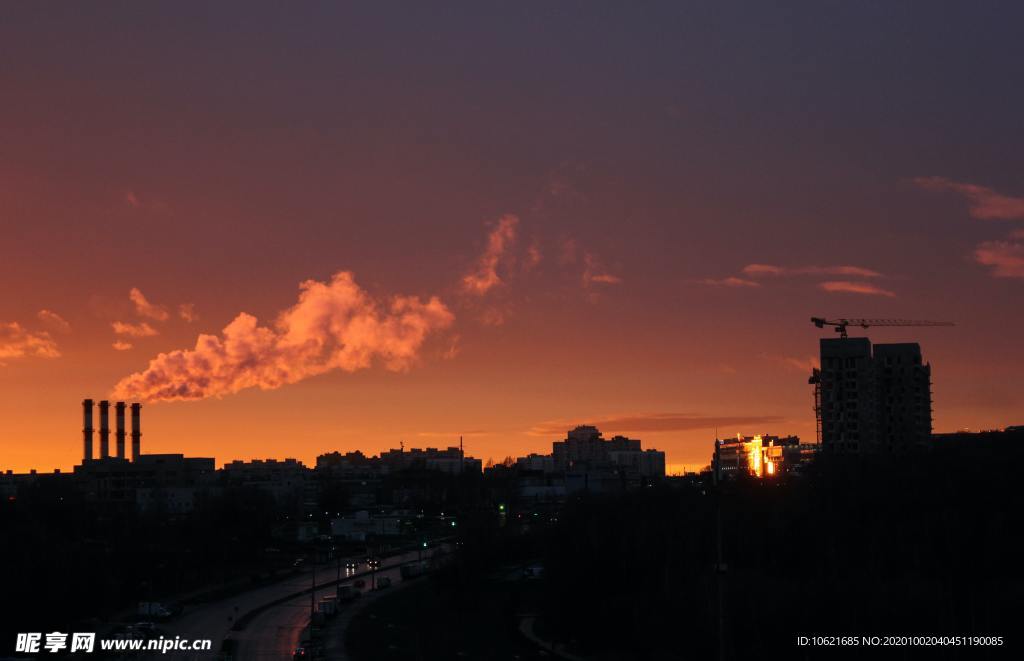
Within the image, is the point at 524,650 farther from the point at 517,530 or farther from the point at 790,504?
the point at 517,530

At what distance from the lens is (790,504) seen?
8525cm

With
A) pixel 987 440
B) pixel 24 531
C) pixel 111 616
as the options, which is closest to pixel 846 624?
pixel 111 616

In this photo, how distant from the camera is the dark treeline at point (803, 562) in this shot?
5891 centimetres

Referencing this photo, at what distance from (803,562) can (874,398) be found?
86.2m

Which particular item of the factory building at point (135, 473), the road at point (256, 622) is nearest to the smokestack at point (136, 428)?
the factory building at point (135, 473)

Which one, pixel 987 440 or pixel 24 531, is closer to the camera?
pixel 24 531

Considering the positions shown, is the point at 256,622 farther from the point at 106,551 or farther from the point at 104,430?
the point at 104,430

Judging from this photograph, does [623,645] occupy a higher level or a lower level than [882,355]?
lower

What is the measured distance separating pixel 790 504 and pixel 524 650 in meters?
23.0

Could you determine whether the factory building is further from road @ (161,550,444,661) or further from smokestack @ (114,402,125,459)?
road @ (161,550,444,661)

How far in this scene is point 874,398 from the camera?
154m

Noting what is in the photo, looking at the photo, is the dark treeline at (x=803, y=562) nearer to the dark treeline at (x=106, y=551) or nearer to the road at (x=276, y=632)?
the road at (x=276, y=632)

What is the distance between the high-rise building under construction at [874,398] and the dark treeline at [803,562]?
5479 centimetres

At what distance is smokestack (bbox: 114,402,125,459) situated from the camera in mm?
188375
